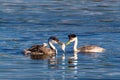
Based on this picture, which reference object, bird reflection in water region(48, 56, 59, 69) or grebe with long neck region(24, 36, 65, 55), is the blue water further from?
grebe with long neck region(24, 36, 65, 55)

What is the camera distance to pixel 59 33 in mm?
34312

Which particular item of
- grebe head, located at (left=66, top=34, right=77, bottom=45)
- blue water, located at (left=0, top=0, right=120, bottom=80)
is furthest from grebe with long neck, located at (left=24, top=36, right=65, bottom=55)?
grebe head, located at (left=66, top=34, right=77, bottom=45)

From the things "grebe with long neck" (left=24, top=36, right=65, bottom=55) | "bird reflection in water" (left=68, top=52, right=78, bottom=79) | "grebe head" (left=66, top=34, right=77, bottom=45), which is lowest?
"bird reflection in water" (left=68, top=52, right=78, bottom=79)

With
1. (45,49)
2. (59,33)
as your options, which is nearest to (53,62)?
(45,49)

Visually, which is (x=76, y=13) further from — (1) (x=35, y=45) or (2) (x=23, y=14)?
(1) (x=35, y=45)

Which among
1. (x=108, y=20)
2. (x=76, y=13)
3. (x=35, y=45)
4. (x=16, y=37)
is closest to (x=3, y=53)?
(x=35, y=45)

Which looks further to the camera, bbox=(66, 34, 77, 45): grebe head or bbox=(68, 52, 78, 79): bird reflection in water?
bbox=(66, 34, 77, 45): grebe head

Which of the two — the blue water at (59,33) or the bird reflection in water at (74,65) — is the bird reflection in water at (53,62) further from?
the bird reflection in water at (74,65)

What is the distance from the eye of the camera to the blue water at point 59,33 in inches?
969

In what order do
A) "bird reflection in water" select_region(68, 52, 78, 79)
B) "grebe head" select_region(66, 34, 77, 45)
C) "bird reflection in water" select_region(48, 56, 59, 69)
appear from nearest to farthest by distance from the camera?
"bird reflection in water" select_region(68, 52, 78, 79)
"bird reflection in water" select_region(48, 56, 59, 69)
"grebe head" select_region(66, 34, 77, 45)

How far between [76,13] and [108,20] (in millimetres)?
3872

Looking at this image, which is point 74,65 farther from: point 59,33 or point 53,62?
point 59,33

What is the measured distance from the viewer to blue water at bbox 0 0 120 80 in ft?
80.7

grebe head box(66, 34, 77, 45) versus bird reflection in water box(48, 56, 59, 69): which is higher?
grebe head box(66, 34, 77, 45)
